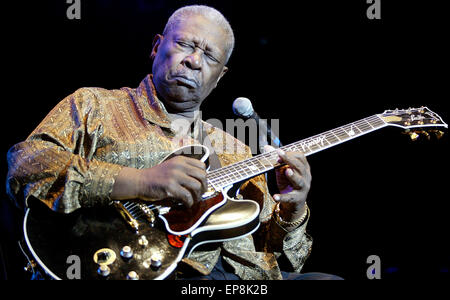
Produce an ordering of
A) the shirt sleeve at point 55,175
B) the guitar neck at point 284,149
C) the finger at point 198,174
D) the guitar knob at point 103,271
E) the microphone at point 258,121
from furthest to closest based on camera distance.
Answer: the microphone at point 258,121, the guitar neck at point 284,149, the finger at point 198,174, the shirt sleeve at point 55,175, the guitar knob at point 103,271

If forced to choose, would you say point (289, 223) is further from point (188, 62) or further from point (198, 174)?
point (188, 62)

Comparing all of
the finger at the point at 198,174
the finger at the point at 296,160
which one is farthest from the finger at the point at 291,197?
the finger at the point at 198,174

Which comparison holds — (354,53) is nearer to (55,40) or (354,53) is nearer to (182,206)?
(182,206)

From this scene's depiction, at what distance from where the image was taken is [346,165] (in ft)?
12.8

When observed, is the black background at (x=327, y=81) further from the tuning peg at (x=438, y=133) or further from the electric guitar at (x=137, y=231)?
the electric guitar at (x=137, y=231)

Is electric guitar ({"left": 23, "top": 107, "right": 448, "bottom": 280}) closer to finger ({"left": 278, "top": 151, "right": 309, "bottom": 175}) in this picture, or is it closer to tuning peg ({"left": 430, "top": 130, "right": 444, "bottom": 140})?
finger ({"left": 278, "top": 151, "right": 309, "bottom": 175})

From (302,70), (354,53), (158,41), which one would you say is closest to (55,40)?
(158,41)

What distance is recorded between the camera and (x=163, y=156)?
7.28ft

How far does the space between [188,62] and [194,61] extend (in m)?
0.05

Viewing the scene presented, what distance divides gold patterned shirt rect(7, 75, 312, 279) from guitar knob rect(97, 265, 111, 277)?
0.37 m

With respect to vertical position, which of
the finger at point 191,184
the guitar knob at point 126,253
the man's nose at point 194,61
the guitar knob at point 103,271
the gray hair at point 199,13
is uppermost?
the gray hair at point 199,13

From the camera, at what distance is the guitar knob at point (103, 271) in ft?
4.82

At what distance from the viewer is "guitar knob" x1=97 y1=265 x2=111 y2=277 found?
4.82ft

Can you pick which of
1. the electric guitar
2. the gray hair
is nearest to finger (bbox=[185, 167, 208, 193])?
the electric guitar
